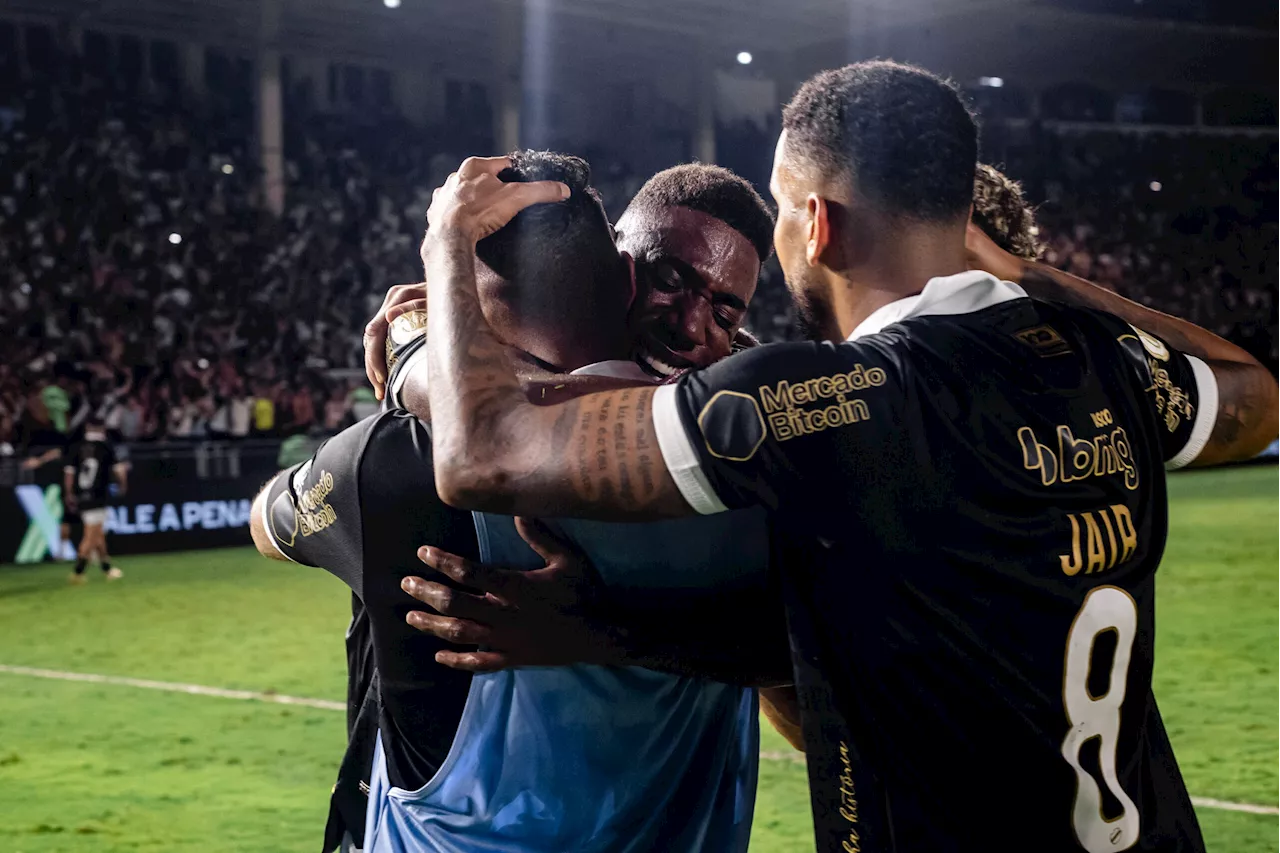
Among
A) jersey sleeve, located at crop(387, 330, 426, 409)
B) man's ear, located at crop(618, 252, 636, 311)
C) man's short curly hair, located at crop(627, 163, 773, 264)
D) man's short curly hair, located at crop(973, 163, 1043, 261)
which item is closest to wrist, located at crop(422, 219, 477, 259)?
jersey sleeve, located at crop(387, 330, 426, 409)

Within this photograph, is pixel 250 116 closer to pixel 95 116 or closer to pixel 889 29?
pixel 95 116

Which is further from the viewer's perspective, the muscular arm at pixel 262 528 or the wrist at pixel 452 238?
the muscular arm at pixel 262 528

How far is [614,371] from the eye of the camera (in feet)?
7.55

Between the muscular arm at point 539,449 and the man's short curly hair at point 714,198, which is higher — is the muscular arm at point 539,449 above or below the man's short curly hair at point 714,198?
below

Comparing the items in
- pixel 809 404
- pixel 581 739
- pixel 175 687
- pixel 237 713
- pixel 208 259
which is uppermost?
pixel 809 404

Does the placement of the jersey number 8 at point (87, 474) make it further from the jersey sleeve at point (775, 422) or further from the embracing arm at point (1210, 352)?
the jersey sleeve at point (775, 422)

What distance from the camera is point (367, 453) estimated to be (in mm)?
2279

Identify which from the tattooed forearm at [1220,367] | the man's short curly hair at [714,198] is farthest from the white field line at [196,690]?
the tattooed forearm at [1220,367]

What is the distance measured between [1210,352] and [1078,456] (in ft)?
2.12

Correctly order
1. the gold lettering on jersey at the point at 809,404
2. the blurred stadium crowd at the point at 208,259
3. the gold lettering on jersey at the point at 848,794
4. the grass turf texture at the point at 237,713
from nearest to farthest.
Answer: the gold lettering on jersey at the point at 809,404 → the gold lettering on jersey at the point at 848,794 → the grass turf texture at the point at 237,713 → the blurred stadium crowd at the point at 208,259

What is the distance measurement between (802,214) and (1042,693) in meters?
Answer: 0.81

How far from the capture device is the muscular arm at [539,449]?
195 centimetres

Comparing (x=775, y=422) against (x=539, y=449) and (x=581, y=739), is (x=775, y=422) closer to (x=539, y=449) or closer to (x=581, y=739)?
(x=539, y=449)

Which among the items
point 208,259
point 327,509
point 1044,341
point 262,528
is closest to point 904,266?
point 1044,341
